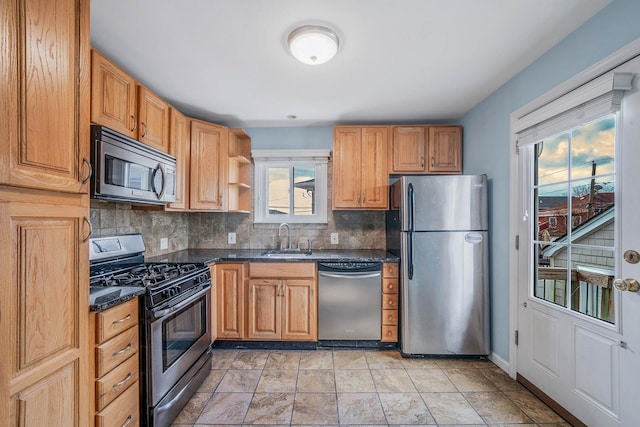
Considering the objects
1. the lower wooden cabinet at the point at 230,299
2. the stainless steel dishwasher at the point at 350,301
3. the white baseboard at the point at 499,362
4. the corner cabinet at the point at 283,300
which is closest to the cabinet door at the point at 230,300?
the lower wooden cabinet at the point at 230,299

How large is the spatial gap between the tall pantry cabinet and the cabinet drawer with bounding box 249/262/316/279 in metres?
1.55

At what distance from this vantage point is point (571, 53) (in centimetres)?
166

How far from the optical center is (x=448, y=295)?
2.48m

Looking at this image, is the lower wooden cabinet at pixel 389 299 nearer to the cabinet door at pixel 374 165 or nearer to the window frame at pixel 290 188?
the cabinet door at pixel 374 165

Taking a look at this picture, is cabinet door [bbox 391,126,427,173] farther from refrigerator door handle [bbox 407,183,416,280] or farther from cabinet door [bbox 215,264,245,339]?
cabinet door [bbox 215,264,245,339]

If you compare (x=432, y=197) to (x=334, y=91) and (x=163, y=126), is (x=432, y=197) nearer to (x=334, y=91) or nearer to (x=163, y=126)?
(x=334, y=91)

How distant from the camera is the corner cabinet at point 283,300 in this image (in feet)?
8.77

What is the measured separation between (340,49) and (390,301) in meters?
2.19

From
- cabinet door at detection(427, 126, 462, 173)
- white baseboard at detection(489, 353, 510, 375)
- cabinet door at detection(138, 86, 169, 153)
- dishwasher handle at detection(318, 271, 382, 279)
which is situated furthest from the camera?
cabinet door at detection(427, 126, 462, 173)

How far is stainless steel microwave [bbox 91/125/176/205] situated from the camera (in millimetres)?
1531

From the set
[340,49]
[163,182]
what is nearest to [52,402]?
[163,182]

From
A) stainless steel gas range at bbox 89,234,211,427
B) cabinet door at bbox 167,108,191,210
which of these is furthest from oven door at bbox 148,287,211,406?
cabinet door at bbox 167,108,191,210

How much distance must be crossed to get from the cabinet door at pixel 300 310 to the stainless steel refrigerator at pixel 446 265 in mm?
885

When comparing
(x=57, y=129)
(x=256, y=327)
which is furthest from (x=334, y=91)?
(x=256, y=327)
